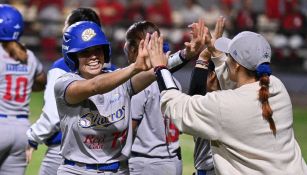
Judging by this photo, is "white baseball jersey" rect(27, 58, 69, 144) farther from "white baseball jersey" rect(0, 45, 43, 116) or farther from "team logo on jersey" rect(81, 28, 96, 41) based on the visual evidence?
"team logo on jersey" rect(81, 28, 96, 41)

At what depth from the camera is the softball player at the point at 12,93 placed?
7.07 m

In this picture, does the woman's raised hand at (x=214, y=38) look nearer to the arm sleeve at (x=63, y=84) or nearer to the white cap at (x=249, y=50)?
the white cap at (x=249, y=50)

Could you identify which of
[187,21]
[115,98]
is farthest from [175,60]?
[187,21]

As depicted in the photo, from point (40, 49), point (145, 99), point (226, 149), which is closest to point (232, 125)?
point (226, 149)

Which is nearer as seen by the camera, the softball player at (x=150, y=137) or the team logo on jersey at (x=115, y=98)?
the team logo on jersey at (x=115, y=98)

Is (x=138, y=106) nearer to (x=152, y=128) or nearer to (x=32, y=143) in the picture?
(x=152, y=128)

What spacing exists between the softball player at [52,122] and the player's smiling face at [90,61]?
45.0 inches

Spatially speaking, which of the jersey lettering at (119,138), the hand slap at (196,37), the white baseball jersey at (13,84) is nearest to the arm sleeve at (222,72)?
the hand slap at (196,37)

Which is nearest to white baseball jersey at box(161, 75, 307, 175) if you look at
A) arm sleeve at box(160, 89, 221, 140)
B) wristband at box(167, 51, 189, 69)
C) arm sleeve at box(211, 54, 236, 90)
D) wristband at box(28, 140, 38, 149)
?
arm sleeve at box(160, 89, 221, 140)

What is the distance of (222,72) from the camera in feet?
17.9

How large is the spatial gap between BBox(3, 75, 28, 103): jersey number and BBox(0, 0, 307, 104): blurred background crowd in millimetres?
9332

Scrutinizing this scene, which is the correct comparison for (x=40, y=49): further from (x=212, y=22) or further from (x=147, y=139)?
(x=147, y=139)

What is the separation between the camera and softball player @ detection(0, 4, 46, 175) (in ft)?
23.2

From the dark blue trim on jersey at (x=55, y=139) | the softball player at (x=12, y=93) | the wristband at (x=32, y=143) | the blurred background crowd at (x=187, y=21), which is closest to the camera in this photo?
the dark blue trim on jersey at (x=55, y=139)
